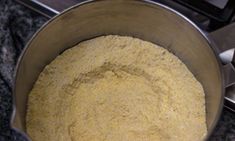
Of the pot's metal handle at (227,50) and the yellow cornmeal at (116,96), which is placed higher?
the pot's metal handle at (227,50)

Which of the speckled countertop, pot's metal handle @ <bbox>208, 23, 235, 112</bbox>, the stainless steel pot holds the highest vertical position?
pot's metal handle @ <bbox>208, 23, 235, 112</bbox>

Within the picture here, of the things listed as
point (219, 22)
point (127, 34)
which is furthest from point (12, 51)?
point (219, 22)

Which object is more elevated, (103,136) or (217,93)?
(217,93)

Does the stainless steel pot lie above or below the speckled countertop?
above

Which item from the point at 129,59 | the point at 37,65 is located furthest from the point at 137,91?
the point at 37,65

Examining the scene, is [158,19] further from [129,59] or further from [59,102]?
[59,102]
